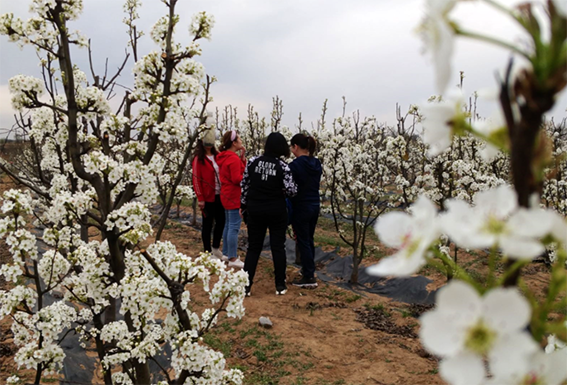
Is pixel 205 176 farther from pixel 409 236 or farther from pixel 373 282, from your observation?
pixel 409 236

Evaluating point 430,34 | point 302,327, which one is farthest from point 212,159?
point 430,34

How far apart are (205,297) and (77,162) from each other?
386 centimetres

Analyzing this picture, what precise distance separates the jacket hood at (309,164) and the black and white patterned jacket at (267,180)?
1.81ft

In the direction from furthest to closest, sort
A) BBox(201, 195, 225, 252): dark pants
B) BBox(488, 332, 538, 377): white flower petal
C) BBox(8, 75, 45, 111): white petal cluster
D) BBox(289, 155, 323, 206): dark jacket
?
1. BBox(201, 195, 225, 252): dark pants
2. BBox(289, 155, 323, 206): dark jacket
3. BBox(8, 75, 45, 111): white petal cluster
4. BBox(488, 332, 538, 377): white flower petal

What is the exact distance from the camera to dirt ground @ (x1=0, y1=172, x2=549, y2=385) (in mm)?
3838

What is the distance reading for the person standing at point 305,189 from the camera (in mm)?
5578

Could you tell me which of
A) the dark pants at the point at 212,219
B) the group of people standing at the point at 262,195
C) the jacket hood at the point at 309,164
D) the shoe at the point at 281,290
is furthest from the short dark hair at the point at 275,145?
the shoe at the point at 281,290

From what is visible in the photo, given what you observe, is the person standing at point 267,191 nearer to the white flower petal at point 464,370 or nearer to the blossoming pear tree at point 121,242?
the blossoming pear tree at point 121,242

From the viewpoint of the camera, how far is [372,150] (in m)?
8.53

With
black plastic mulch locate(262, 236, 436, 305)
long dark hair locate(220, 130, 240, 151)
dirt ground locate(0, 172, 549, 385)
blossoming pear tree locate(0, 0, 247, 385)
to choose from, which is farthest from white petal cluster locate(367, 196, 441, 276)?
black plastic mulch locate(262, 236, 436, 305)

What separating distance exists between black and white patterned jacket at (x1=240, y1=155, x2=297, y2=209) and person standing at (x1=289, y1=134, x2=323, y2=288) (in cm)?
55

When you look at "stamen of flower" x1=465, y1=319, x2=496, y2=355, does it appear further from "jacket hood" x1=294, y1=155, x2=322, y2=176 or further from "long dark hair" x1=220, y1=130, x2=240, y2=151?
"long dark hair" x1=220, y1=130, x2=240, y2=151

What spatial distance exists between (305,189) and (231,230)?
4.35 ft

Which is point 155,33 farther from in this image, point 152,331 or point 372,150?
point 372,150
